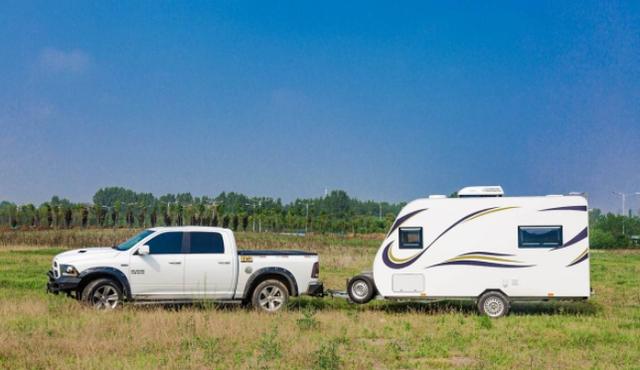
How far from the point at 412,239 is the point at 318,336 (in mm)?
4947

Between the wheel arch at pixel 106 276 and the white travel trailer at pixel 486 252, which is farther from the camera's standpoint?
the white travel trailer at pixel 486 252

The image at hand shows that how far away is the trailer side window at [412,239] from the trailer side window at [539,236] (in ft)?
7.67

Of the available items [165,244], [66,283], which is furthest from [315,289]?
[66,283]

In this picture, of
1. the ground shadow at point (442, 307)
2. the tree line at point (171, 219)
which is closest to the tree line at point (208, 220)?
the tree line at point (171, 219)

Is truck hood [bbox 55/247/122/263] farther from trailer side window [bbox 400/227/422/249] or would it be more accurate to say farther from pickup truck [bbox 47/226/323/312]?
trailer side window [bbox 400/227/422/249]

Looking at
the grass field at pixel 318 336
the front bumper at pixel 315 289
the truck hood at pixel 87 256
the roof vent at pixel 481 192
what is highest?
the roof vent at pixel 481 192

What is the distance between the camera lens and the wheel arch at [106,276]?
16436mm

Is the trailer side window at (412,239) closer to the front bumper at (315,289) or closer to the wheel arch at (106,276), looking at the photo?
the front bumper at (315,289)

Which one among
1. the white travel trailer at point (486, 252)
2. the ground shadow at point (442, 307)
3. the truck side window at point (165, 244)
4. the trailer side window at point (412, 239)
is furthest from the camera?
the ground shadow at point (442, 307)

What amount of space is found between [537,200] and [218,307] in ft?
26.2

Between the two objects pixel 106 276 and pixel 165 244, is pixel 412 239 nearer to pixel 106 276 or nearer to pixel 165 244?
pixel 165 244

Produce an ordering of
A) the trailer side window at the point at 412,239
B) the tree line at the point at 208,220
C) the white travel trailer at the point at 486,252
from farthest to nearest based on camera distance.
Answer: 1. the tree line at the point at 208,220
2. the trailer side window at the point at 412,239
3. the white travel trailer at the point at 486,252

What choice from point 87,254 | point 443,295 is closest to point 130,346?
point 87,254

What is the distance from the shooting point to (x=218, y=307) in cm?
1778
